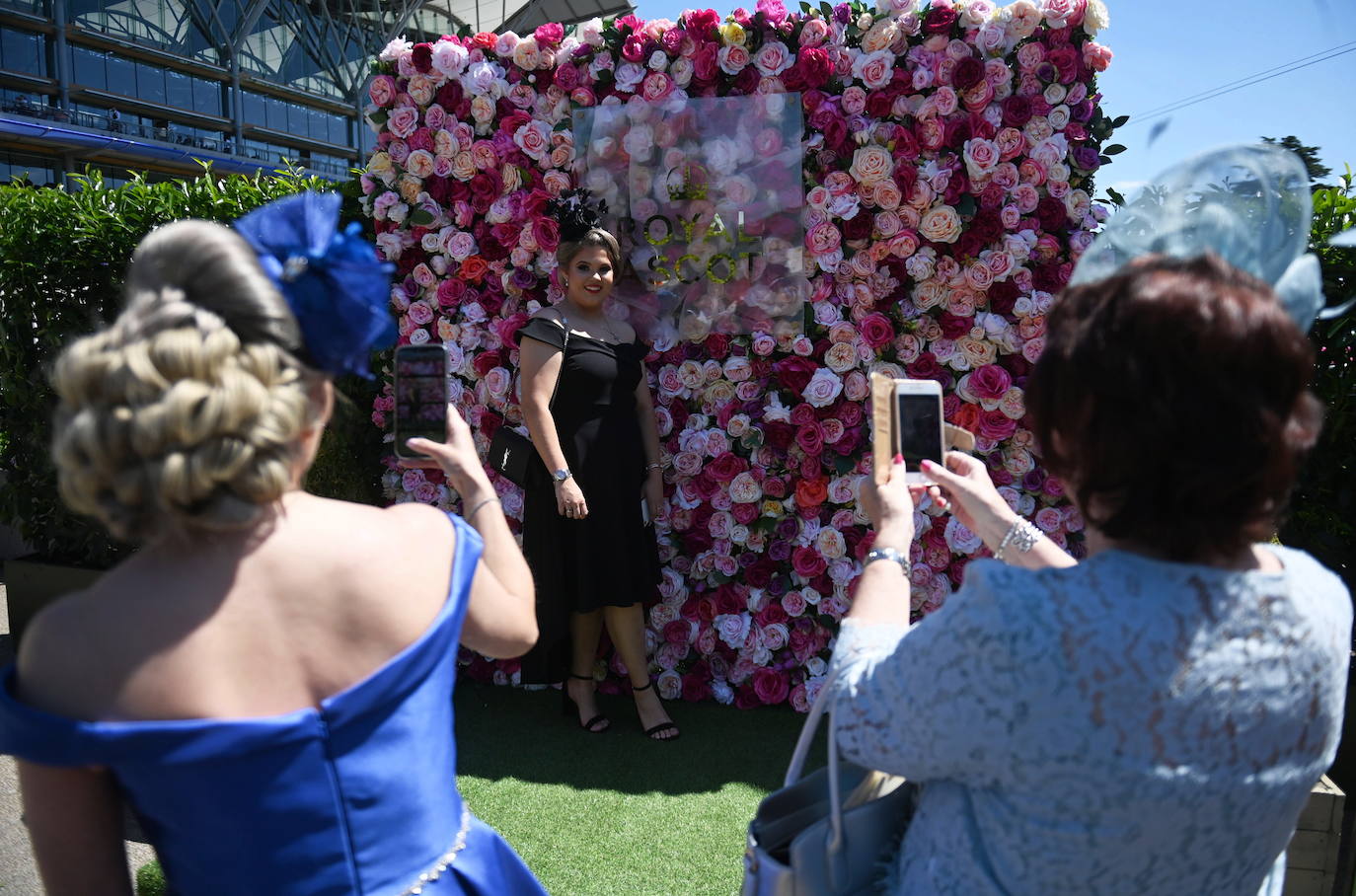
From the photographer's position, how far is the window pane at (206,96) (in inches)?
1304

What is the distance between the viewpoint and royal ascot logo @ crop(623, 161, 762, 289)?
3.82 m

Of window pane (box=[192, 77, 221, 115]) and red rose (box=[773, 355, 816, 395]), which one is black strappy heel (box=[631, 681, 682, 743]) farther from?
window pane (box=[192, 77, 221, 115])

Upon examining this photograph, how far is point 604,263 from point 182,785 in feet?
9.56

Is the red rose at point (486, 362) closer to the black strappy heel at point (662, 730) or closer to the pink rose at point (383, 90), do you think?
the pink rose at point (383, 90)

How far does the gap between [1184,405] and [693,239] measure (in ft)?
10.1

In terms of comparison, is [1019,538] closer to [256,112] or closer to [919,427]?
[919,427]

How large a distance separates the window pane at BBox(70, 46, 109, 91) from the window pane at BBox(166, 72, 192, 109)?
2600 millimetres

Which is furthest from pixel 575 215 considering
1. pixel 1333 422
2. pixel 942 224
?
pixel 1333 422

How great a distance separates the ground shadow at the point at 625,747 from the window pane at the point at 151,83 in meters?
34.4

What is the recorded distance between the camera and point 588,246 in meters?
3.67

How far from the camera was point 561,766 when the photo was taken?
3.58 metres

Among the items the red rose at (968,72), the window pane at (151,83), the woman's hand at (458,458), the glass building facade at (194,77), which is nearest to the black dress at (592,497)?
the red rose at (968,72)

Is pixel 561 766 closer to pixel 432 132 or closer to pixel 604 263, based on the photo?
pixel 604 263

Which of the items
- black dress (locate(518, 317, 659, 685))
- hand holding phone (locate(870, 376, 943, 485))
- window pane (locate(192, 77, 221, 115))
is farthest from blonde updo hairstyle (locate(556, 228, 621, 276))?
window pane (locate(192, 77, 221, 115))
